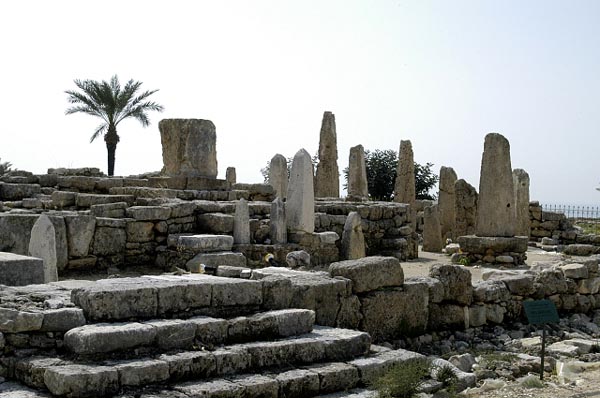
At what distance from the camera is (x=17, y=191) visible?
17.6 metres

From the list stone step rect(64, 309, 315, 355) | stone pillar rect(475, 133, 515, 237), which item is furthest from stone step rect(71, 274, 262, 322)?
stone pillar rect(475, 133, 515, 237)

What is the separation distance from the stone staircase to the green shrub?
14cm

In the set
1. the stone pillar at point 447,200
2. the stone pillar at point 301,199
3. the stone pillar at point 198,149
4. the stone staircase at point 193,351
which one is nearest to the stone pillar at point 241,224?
the stone pillar at point 301,199

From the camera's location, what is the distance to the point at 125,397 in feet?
16.9

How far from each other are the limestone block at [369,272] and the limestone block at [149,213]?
16.5 feet

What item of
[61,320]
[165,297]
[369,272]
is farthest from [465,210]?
[61,320]

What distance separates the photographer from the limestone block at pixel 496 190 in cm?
1636

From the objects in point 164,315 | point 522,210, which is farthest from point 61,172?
point 164,315

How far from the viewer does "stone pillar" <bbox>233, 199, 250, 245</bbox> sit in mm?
13412

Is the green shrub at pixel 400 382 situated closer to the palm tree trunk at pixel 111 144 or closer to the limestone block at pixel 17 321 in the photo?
the limestone block at pixel 17 321

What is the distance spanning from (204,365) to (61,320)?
111 cm

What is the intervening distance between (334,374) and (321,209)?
11.1m

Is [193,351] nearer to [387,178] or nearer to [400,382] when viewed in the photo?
[400,382]

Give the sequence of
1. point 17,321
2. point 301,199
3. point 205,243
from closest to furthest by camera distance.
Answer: point 17,321 → point 205,243 → point 301,199
